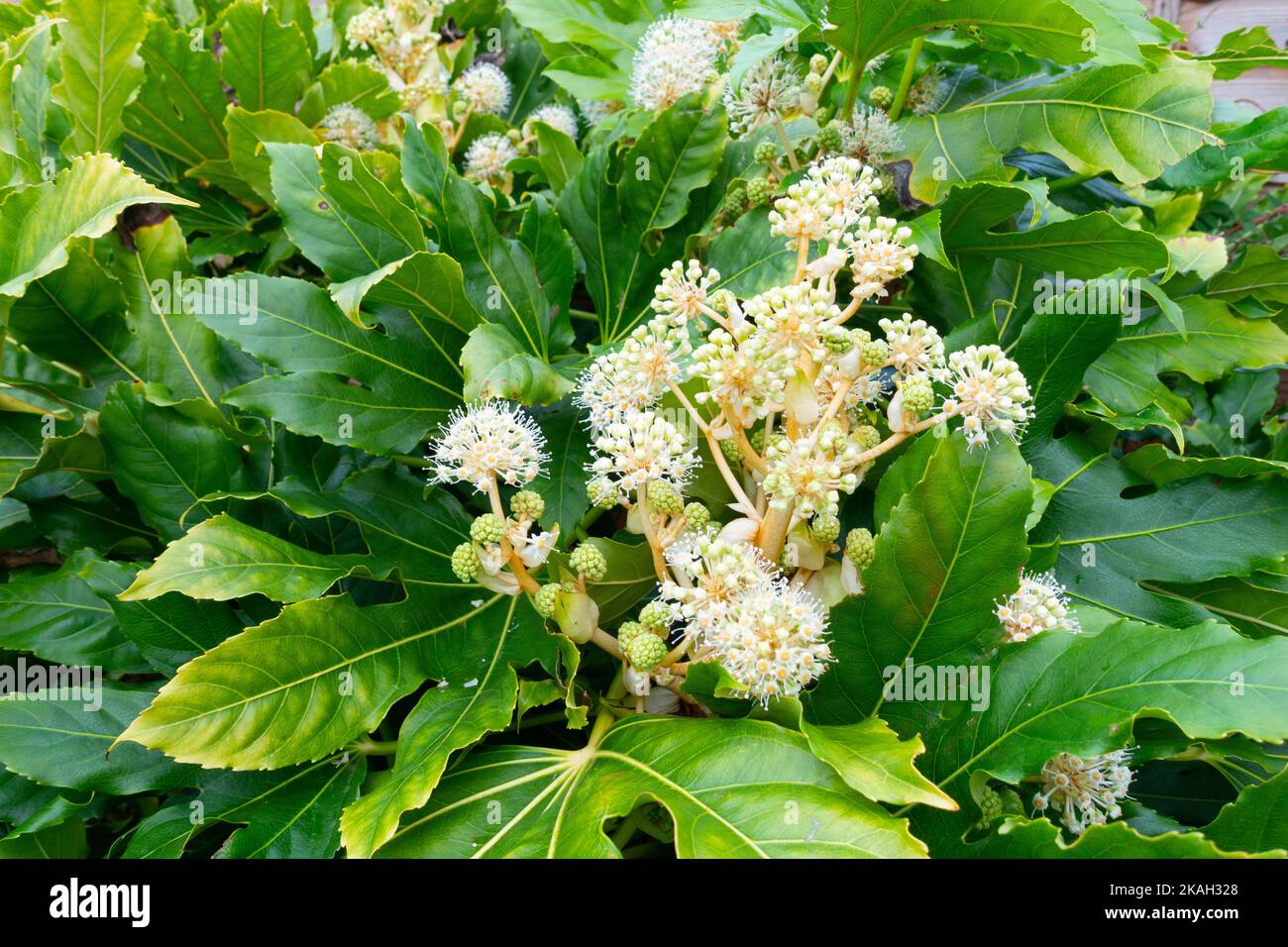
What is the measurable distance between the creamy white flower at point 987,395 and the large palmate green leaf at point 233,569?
0.66 meters

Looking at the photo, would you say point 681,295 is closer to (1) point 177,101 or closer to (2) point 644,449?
(2) point 644,449

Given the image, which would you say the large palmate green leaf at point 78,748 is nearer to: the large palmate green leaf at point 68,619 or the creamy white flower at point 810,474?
the large palmate green leaf at point 68,619

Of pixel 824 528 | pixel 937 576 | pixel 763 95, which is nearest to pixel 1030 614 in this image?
pixel 937 576

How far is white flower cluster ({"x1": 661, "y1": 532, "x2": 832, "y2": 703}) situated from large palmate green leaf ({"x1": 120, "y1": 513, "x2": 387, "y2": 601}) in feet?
1.31

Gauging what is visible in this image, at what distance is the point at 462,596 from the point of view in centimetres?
111

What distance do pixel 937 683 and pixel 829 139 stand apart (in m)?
0.74

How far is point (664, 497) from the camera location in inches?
35.5

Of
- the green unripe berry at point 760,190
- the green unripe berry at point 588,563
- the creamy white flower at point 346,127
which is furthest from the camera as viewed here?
the creamy white flower at point 346,127

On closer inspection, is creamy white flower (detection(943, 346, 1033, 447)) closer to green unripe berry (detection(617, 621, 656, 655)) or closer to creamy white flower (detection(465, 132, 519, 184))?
green unripe berry (detection(617, 621, 656, 655))

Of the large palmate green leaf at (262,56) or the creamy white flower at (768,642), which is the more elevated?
the large palmate green leaf at (262,56)

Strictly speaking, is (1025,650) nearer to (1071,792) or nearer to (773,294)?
(1071,792)

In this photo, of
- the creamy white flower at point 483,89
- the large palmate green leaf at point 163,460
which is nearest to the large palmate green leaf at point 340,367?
the large palmate green leaf at point 163,460

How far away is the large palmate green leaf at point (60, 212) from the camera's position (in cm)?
97

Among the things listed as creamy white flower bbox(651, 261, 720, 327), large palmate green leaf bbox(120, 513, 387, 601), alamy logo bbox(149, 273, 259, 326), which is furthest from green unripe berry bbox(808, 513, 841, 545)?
alamy logo bbox(149, 273, 259, 326)
